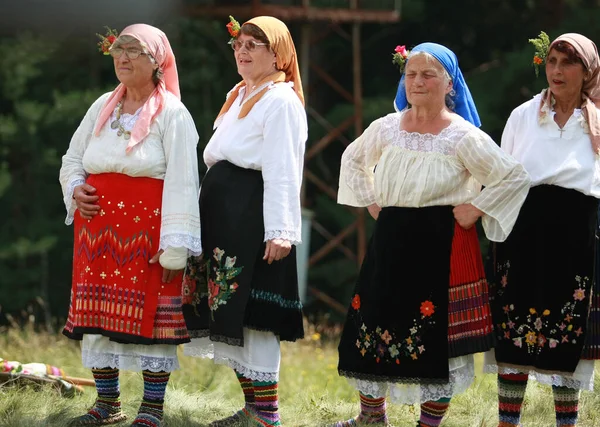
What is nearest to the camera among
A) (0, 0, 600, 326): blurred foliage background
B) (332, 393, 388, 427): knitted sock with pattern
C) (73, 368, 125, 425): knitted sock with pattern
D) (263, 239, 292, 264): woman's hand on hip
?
(263, 239, 292, 264): woman's hand on hip

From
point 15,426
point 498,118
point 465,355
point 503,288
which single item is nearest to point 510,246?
point 503,288

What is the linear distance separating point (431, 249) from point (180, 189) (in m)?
1.12

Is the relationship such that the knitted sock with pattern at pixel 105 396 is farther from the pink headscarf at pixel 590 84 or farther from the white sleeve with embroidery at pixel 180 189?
the pink headscarf at pixel 590 84

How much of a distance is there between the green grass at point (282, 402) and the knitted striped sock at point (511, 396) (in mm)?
361

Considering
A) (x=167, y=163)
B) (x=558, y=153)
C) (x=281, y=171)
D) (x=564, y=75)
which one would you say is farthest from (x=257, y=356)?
(x=564, y=75)

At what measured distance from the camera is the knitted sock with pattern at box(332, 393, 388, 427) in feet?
16.8

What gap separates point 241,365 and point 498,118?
1183 cm

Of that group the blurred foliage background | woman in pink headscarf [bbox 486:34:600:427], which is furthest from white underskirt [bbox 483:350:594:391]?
the blurred foliage background

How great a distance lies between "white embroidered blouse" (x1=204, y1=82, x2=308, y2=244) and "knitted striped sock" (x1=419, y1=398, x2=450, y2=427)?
92 centimetres

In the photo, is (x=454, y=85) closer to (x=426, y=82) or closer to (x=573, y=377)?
(x=426, y=82)

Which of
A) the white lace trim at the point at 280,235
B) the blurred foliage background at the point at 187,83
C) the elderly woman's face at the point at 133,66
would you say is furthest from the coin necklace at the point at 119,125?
the blurred foliage background at the point at 187,83

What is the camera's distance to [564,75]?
16.6 ft

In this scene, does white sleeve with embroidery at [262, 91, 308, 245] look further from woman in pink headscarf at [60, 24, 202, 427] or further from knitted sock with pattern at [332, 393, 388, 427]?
knitted sock with pattern at [332, 393, 388, 427]

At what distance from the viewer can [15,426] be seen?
5102 mm
